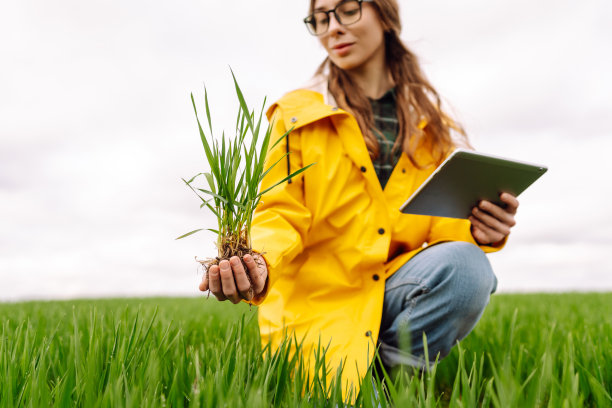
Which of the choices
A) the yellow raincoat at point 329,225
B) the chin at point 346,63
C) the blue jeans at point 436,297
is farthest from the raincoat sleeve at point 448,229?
the chin at point 346,63

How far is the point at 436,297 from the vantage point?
206cm

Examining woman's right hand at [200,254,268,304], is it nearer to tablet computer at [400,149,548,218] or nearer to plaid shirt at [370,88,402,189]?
tablet computer at [400,149,548,218]

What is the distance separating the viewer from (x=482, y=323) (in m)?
3.38


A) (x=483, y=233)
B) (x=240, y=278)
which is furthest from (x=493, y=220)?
(x=240, y=278)

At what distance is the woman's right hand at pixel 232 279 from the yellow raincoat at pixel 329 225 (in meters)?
0.52

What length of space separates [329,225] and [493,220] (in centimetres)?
68

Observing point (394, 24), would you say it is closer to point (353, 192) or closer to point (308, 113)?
point (308, 113)

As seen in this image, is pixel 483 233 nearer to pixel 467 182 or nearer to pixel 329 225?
pixel 467 182

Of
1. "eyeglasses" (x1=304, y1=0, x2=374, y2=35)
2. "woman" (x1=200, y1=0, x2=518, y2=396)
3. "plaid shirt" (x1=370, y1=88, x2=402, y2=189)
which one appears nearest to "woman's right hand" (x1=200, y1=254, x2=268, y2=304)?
"woman" (x1=200, y1=0, x2=518, y2=396)

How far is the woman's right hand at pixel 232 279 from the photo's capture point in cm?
143

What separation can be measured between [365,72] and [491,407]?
1.64 metres

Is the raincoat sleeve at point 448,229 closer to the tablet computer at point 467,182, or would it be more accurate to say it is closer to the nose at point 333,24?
the tablet computer at point 467,182

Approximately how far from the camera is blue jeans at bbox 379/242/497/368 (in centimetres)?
204

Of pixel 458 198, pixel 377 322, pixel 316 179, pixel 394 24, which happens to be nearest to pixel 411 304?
pixel 377 322
